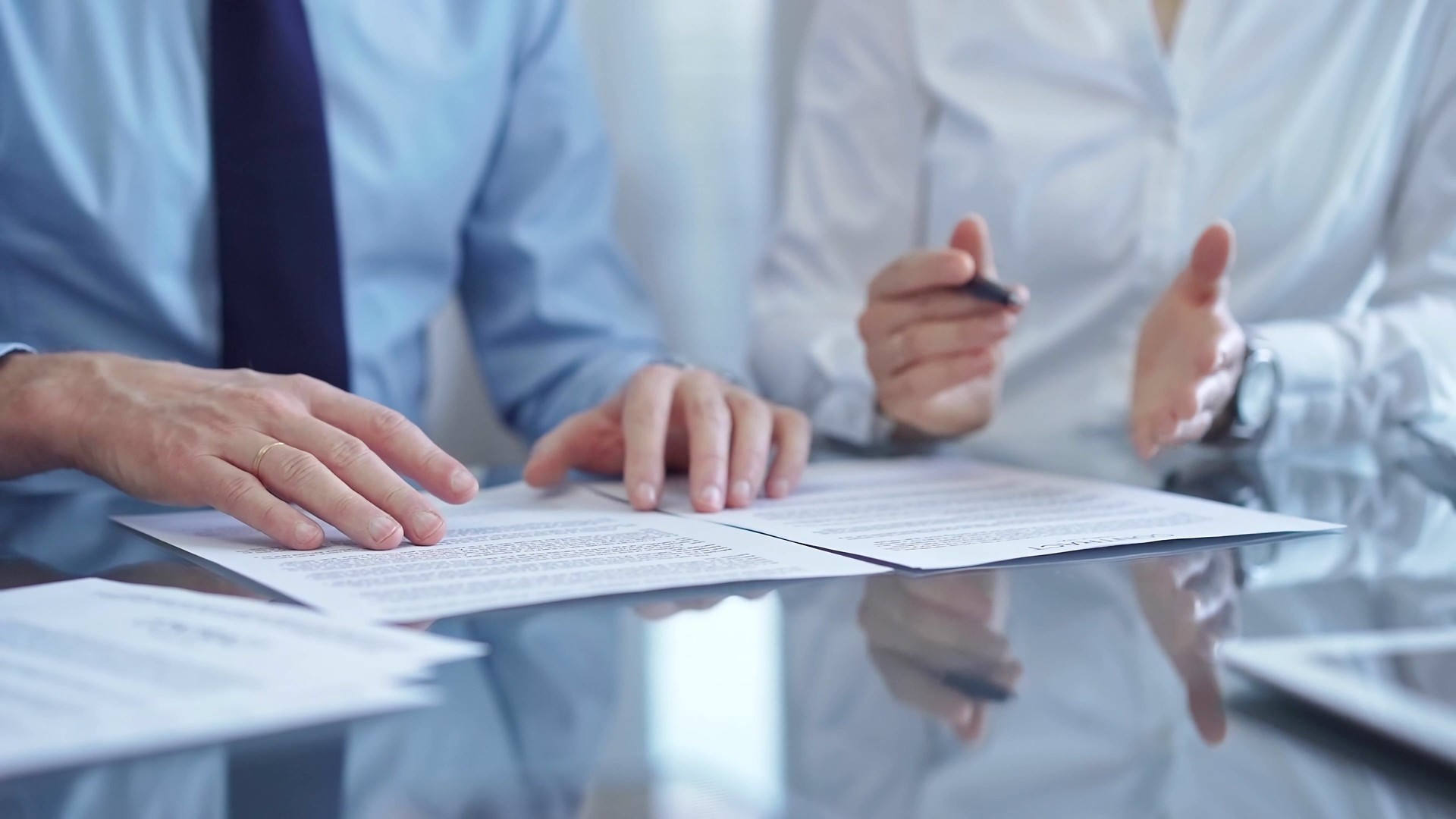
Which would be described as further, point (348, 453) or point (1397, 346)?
point (1397, 346)

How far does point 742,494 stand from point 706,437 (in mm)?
51

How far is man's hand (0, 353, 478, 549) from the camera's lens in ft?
1.91

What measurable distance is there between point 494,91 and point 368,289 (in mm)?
246

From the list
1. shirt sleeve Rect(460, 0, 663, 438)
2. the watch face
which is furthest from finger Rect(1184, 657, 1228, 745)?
shirt sleeve Rect(460, 0, 663, 438)

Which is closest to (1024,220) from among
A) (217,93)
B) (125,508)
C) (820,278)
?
(820,278)

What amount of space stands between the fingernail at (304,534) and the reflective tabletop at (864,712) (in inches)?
2.0

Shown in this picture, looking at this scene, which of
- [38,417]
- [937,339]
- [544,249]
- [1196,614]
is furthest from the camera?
[544,249]

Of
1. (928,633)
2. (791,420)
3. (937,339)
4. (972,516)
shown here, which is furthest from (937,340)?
(928,633)

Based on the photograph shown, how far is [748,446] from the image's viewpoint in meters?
0.75

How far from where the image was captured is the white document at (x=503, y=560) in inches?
18.7

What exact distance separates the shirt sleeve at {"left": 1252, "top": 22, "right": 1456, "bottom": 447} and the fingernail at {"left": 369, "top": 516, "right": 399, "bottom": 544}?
2.38 ft

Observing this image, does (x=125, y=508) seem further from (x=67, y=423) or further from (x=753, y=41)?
(x=753, y=41)

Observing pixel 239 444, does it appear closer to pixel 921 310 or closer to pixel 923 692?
pixel 923 692

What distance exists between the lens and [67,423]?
0.69 m
